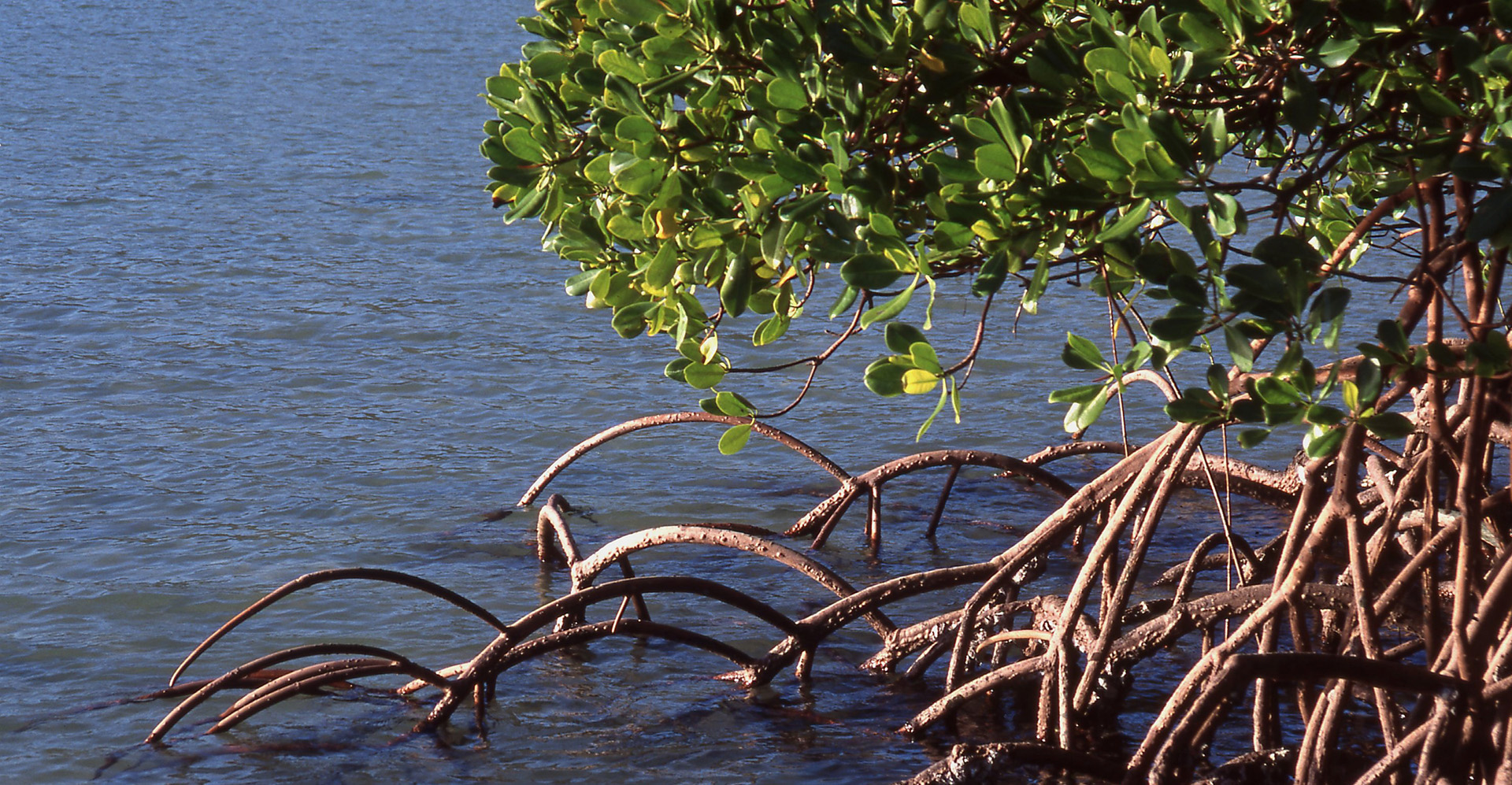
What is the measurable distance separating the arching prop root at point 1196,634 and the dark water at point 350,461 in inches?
12.5

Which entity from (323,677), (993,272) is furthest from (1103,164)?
(323,677)

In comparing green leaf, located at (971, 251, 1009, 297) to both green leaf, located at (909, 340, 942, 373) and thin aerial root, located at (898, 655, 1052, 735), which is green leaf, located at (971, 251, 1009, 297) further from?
thin aerial root, located at (898, 655, 1052, 735)

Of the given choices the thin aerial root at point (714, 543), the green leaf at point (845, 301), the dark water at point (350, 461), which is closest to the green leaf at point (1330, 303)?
the green leaf at point (845, 301)

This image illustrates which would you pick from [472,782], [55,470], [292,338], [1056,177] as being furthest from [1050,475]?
[292,338]

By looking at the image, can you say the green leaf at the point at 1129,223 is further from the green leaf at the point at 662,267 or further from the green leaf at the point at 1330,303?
the green leaf at the point at 662,267

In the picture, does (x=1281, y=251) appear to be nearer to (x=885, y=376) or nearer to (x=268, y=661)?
(x=885, y=376)

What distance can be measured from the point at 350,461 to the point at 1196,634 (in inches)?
220

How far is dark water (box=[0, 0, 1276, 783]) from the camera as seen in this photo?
5.93m

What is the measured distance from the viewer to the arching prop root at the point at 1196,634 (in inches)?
158

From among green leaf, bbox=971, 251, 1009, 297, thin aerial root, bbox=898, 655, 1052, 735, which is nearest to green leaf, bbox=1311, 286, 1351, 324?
green leaf, bbox=971, 251, 1009, 297

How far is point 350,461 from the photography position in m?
9.76

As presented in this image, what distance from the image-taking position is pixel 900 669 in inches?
253

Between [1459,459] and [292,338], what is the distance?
32.7 feet

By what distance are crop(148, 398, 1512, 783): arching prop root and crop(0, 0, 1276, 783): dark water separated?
32cm
